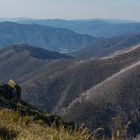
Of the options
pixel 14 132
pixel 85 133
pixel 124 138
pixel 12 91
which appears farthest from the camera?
pixel 12 91

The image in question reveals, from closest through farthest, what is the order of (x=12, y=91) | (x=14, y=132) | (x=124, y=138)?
(x=124, y=138) < (x=14, y=132) < (x=12, y=91)

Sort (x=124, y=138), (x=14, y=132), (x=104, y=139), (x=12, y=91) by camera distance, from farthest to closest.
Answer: (x=12, y=91), (x=104, y=139), (x=14, y=132), (x=124, y=138)

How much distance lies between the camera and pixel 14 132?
7.97 meters

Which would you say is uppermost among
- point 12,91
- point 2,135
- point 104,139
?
point 2,135

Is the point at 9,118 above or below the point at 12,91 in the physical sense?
above

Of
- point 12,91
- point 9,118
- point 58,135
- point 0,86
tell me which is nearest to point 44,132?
point 58,135

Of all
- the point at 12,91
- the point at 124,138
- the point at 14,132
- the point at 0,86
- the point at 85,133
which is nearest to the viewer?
the point at 124,138

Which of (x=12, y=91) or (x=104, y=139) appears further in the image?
(x=12, y=91)

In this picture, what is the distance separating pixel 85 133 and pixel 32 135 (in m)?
1.28

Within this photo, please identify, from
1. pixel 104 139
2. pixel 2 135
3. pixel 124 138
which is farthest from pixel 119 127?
pixel 2 135

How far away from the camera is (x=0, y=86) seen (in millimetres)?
30562

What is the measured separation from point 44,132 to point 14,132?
2.16ft

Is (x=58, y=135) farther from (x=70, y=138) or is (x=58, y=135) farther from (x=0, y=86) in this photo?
(x=0, y=86)

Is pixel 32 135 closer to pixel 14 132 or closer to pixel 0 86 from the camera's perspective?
pixel 14 132
